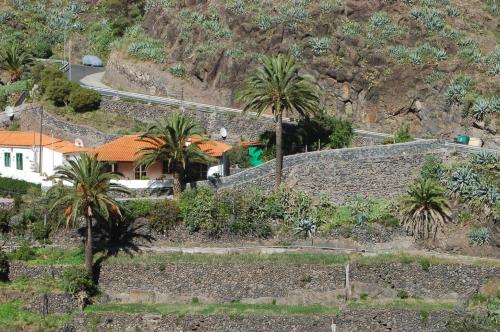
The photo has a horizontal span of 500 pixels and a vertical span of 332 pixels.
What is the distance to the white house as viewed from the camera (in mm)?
78125

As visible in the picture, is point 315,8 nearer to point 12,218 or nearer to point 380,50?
point 380,50

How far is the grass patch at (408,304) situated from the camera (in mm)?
65312

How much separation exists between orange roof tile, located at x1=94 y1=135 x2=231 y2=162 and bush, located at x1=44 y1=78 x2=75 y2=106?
31.9 ft

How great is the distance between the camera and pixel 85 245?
229 feet

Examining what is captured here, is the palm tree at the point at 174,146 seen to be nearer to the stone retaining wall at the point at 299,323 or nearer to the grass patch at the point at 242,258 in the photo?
the grass patch at the point at 242,258

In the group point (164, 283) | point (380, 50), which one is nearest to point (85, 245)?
point (164, 283)

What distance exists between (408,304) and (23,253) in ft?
68.9

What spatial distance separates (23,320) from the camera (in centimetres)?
6544

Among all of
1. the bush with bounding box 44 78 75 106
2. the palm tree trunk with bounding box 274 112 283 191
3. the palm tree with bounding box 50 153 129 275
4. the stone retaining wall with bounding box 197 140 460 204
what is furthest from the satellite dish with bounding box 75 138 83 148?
the palm tree trunk with bounding box 274 112 283 191

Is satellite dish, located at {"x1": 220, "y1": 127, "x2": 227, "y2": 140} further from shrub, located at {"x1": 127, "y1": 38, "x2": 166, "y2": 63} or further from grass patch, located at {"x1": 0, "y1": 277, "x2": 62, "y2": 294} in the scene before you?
grass patch, located at {"x1": 0, "y1": 277, "x2": 62, "y2": 294}

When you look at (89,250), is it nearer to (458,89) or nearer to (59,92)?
(59,92)

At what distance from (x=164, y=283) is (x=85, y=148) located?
14687 millimetres

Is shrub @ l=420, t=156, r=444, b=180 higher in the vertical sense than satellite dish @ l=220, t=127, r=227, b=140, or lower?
lower

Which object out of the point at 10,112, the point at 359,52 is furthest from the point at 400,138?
the point at 10,112
